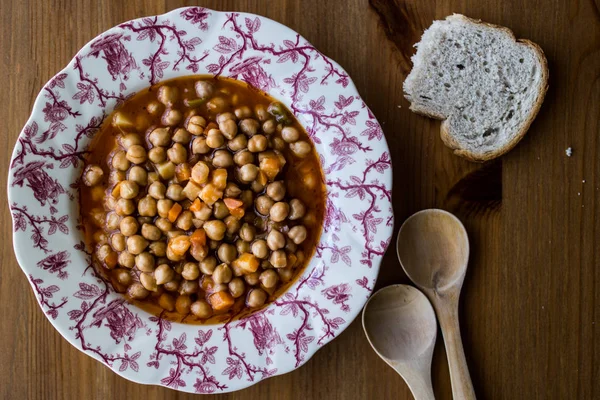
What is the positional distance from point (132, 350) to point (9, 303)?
2.67ft

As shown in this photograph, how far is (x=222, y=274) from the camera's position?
2.99 metres

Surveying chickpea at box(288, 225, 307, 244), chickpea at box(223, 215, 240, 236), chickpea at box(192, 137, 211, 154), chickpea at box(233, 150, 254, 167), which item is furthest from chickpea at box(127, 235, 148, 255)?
chickpea at box(288, 225, 307, 244)

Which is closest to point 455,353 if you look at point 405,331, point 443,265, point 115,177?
point 405,331

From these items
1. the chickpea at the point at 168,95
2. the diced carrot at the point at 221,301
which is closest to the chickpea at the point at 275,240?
the diced carrot at the point at 221,301

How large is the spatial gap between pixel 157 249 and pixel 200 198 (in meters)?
0.35

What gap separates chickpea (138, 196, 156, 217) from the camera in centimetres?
302

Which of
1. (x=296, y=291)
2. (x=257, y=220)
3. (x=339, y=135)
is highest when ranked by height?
(x=339, y=135)

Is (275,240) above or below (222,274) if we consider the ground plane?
above

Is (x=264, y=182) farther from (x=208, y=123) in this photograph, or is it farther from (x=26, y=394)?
(x=26, y=394)

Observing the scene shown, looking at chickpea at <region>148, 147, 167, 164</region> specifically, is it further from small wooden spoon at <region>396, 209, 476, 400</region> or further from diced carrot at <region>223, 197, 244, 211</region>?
small wooden spoon at <region>396, 209, 476, 400</region>

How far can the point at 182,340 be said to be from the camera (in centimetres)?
294

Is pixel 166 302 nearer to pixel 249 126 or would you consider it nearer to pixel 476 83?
pixel 249 126

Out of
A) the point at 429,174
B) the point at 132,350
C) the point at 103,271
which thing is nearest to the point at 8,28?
the point at 103,271

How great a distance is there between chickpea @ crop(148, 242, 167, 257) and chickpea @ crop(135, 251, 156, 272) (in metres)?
0.03
